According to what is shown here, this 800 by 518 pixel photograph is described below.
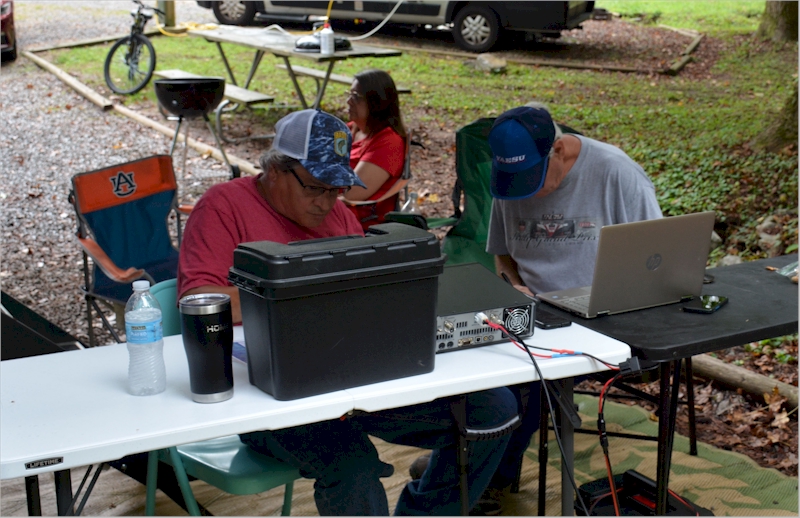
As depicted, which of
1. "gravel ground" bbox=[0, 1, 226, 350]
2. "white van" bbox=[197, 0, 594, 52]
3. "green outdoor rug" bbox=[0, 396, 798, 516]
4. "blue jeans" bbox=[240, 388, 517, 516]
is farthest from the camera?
"white van" bbox=[197, 0, 594, 52]

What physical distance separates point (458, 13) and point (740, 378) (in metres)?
7.54

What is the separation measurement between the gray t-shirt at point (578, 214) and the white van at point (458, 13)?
6832 mm

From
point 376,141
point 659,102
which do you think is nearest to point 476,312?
point 376,141

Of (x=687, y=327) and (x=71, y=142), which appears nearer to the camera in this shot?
(x=687, y=327)

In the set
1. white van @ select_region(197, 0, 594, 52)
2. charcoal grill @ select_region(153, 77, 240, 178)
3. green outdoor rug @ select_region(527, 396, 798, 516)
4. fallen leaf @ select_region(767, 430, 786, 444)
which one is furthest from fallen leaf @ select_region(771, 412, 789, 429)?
white van @ select_region(197, 0, 594, 52)

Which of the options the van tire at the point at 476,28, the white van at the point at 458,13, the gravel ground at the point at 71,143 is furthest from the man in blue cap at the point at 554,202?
the van tire at the point at 476,28

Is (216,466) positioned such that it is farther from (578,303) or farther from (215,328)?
(578,303)

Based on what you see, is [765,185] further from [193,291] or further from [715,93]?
[193,291]

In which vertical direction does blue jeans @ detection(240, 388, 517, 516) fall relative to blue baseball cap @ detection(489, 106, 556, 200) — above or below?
below

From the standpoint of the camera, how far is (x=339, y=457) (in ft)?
6.32

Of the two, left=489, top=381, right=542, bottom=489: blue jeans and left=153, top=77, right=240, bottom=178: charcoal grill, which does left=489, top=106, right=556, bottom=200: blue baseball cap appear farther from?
left=153, top=77, right=240, bottom=178: charcoal grill

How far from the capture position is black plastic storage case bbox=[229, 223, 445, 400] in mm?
1540

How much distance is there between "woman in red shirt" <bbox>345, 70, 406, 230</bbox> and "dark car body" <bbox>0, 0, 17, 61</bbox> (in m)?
6.15

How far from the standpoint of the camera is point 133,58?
26.7 ft
